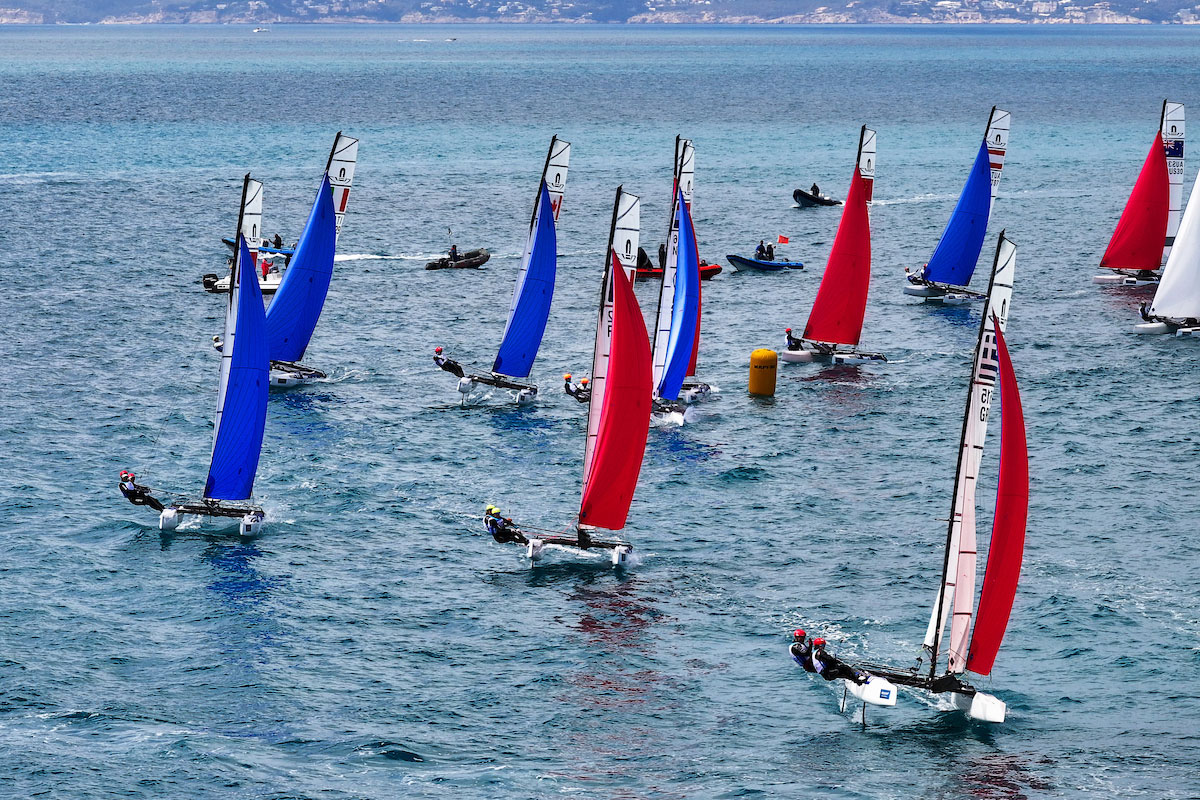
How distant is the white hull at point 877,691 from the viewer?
131ft

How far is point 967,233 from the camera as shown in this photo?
8888cm

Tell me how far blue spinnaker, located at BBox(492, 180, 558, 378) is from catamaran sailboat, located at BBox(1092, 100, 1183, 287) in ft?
139

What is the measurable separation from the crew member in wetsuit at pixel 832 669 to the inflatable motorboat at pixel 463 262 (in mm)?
65807

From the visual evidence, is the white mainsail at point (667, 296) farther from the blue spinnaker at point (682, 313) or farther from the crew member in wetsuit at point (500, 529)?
the crew member in wetsuit at point (500, 529)

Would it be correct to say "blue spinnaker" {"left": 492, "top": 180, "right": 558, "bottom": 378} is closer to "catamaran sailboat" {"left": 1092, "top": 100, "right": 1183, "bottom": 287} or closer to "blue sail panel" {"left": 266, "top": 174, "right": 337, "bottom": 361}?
"blue sail panel" {"left": 266, "top": 174, "right": 337, "bottom": 361}

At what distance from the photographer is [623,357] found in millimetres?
51281

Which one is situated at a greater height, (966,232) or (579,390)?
(966,232)

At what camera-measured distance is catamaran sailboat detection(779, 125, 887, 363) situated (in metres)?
76.4

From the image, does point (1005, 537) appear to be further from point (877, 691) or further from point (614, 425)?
point (614, 425)

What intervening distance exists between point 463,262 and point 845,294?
112 feet

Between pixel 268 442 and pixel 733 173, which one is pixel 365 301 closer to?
pixel 268 442

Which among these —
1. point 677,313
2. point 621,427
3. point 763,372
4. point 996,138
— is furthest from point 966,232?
point 621,427

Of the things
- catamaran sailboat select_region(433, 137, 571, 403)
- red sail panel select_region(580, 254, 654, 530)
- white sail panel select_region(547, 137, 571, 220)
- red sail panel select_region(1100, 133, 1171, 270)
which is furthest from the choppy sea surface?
white sail panel select_region(547, 137, 571, 220)

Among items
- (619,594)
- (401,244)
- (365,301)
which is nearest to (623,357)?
(619,594)
